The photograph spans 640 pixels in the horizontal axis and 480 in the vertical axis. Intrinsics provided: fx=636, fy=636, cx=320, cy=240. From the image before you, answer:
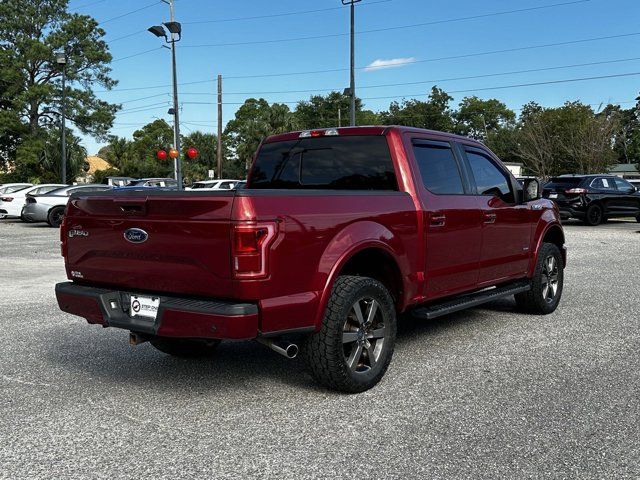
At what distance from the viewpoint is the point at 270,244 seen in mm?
3652

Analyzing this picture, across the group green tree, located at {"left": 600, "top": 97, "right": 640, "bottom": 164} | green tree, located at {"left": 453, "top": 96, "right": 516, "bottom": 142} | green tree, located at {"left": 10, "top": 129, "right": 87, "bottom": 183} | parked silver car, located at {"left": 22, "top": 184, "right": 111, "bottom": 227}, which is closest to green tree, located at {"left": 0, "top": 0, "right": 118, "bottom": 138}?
green tree, located at {"left": 10, "top": 129, "right": 87, "bottom": 183}

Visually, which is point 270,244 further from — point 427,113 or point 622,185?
point 427,113

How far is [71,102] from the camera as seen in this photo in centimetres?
4641

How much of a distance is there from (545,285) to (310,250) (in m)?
3.94

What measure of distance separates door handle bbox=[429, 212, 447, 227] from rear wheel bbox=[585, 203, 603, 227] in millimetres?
16820

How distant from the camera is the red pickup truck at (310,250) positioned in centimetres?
367

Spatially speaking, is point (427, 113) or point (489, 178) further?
point (427, 113)

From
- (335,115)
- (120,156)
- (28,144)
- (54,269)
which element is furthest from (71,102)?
(335,115)

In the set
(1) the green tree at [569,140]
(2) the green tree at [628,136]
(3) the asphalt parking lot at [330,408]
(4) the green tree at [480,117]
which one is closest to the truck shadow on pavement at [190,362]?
(3) the asphalt parking lot at [330,408]

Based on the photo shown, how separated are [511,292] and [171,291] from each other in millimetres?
3444

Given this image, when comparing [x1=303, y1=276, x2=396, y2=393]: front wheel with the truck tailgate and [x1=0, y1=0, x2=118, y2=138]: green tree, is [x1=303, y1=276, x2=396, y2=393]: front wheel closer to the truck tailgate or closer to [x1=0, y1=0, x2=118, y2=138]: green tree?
the truck tailgate

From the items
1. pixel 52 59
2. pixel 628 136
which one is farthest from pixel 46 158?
pixel 628 136

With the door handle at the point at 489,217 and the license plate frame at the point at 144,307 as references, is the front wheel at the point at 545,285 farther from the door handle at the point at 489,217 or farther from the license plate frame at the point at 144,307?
the license plate frame at the point at 144,307

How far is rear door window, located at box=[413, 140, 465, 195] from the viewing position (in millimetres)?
5141
